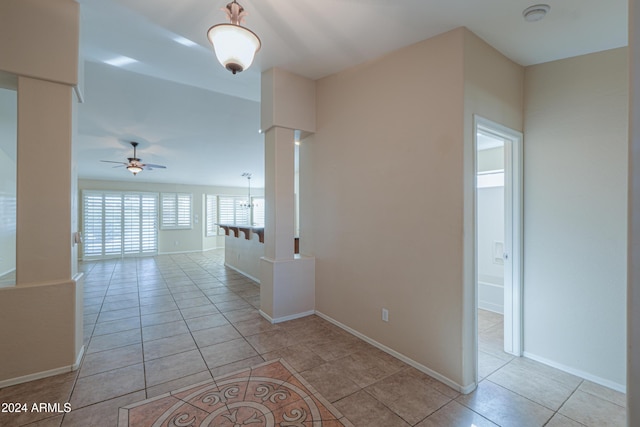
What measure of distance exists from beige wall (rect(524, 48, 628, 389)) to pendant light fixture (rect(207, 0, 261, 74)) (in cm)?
276

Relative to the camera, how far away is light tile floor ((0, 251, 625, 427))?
1.96 metres

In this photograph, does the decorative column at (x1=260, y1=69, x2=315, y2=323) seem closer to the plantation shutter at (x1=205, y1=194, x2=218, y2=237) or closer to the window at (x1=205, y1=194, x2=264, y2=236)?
the window at (x1=205, y1=194, x2=264, y2=236)

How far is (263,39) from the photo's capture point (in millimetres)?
2750

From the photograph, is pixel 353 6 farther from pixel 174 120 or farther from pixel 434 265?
pixel 174 120

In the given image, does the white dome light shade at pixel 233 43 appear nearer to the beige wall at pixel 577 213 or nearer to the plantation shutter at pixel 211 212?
the beige wall at pixel 577 213

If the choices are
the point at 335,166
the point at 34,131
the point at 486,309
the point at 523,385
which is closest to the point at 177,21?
the point at 34,131

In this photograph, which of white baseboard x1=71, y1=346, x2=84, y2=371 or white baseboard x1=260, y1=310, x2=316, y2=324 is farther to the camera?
white baseboard x1=260, y1=310, x2=316, y2=324

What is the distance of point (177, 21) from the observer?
244 centimetres

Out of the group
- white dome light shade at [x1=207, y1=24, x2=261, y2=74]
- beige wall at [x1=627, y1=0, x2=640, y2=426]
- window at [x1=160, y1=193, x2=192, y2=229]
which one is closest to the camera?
beige wall at [x1=627, y1=0, x2=640, y2=426]

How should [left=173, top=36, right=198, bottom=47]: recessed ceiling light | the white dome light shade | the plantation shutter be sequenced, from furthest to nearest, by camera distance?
the plantation shutter, [left=173, top=36, right=198, bottom=47]: recessed ceiling light, the white dome light shade

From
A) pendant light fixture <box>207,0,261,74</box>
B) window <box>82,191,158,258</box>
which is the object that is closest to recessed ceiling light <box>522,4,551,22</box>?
pendant light fixture <box>207,0,261,74</box>

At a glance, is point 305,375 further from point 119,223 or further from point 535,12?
point 119,223

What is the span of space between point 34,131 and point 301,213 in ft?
9.25

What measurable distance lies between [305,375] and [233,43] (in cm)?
258
